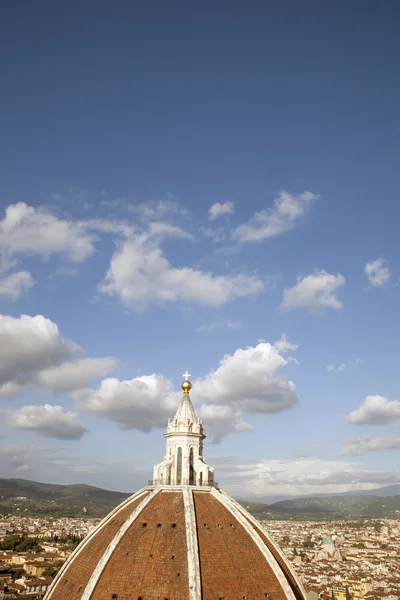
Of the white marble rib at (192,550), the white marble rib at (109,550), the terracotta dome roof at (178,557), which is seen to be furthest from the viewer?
the white marble rib at (109,550)

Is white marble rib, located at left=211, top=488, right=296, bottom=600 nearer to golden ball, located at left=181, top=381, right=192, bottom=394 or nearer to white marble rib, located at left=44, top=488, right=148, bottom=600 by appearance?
white marble rib, located at left=44, top=488, right=148, bottom=600

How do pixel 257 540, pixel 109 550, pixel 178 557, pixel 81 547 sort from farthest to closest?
pixel 81 547 < pixel 257 540 < pixel 109 550 < pixel 178 557

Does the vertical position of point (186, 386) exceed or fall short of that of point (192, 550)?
it exceeds it

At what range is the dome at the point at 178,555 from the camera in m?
21.6

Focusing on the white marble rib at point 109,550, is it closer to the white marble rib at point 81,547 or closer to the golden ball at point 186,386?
the white marble rib at point 81,547

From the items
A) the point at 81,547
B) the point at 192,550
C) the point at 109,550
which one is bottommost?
the point at 81,547

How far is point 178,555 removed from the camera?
22.4 meters

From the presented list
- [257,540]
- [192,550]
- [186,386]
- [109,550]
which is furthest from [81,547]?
[186,386]

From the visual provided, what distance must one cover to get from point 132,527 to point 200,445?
6.53 meters

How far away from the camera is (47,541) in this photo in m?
141

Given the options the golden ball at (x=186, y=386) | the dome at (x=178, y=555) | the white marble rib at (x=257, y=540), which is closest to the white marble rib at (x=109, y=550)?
the dome at (x=178, y=555)

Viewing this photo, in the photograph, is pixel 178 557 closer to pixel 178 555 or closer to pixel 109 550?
pixel 178 555

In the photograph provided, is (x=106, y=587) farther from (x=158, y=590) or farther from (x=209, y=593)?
(x=209, y=593)

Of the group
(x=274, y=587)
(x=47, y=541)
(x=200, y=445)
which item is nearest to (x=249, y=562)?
(x=274, y=587)
